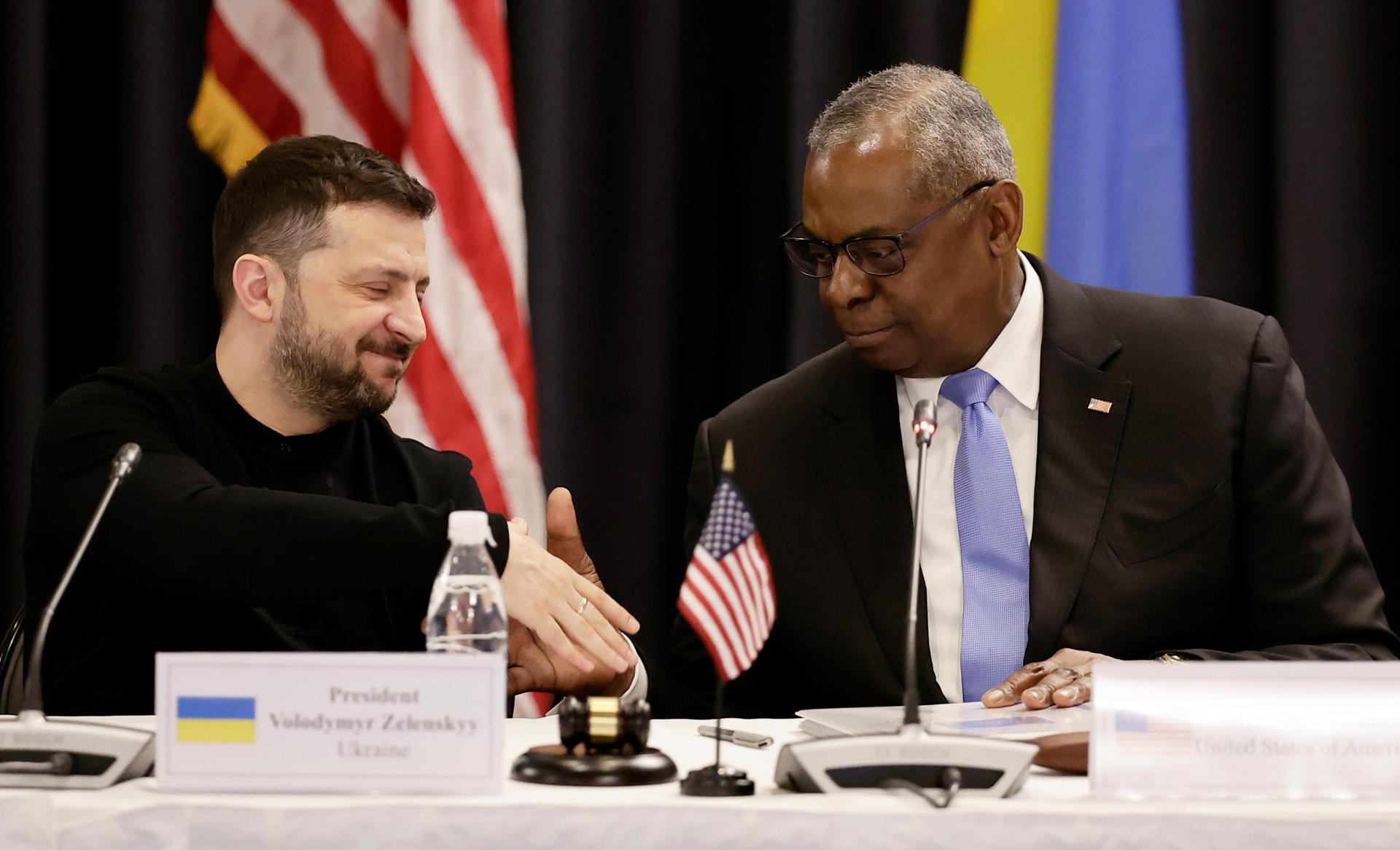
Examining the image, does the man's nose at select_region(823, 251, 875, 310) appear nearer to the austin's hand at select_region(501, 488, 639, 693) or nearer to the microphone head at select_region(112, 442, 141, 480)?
the austin's hand at select_region(501, 488, 639, 693)

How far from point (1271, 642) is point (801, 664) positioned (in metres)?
0.75

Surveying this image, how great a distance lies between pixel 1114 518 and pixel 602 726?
3.97ft

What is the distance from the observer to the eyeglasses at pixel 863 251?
7.39 ft

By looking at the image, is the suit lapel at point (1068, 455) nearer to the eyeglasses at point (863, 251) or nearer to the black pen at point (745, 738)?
the eyeglasses at point (863, 251)

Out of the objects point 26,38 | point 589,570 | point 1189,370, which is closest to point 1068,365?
point 1189,370

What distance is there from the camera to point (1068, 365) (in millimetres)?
2340

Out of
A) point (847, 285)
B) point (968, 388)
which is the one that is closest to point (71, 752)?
point (847, 285)

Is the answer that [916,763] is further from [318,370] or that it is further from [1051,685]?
[318,370]

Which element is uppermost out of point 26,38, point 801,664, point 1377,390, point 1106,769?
point 26,38

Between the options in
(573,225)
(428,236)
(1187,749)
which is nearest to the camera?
(1187,749)

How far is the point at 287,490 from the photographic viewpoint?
224 cm

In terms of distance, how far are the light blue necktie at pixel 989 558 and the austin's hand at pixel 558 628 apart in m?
0.56

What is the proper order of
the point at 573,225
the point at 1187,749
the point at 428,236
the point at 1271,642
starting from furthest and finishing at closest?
the point at 573,225 < the point at 428,236 < the point at 1271,642 < the point at 1187,749

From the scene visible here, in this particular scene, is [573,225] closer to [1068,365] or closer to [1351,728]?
[1068,365]
